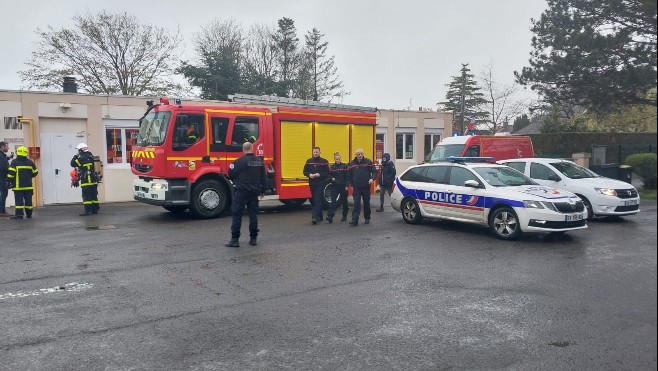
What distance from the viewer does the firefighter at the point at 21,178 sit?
13391 mm

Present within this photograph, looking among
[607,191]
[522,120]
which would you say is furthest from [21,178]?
[522,120]

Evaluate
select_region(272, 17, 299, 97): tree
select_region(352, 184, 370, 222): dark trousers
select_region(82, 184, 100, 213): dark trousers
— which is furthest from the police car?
select_region(272, 17, 299, 97): tree

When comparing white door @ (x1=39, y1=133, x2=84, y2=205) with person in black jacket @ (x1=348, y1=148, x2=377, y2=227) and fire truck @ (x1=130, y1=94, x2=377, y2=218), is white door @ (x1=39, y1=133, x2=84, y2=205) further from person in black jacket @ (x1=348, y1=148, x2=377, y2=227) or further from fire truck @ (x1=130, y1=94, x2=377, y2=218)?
person in black jacket @ (x1=348, y1=148, x2=377, y2=227)

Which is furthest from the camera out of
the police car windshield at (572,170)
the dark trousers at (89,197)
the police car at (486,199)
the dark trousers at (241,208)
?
the dark trousers at (89,197)

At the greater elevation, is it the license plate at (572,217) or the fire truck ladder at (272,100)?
the fire truck ladder at (272,100)

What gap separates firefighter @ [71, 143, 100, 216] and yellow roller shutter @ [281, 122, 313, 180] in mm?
5106

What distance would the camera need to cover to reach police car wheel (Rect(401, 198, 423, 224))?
1201cm

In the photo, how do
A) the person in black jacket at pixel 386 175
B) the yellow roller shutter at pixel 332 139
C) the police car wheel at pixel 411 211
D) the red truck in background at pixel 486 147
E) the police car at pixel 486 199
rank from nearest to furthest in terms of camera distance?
the police car at pixel 486 199 → the police car wheel at pixel 411 211 → the yellow roller shutter at pixel 332 139 → the person in black jacket at pixel 386 175 → the red truck in background at pixel 486 147

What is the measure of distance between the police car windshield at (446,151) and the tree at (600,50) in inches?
522

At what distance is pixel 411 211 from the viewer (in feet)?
39.9

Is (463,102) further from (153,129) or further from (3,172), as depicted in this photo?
(3,172)

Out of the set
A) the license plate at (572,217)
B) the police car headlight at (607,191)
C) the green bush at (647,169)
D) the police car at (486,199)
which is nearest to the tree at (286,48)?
the police car at (486,199)

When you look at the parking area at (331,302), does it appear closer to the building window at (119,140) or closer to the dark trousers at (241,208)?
the dark trousers at (241,208)

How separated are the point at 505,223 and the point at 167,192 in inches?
306
